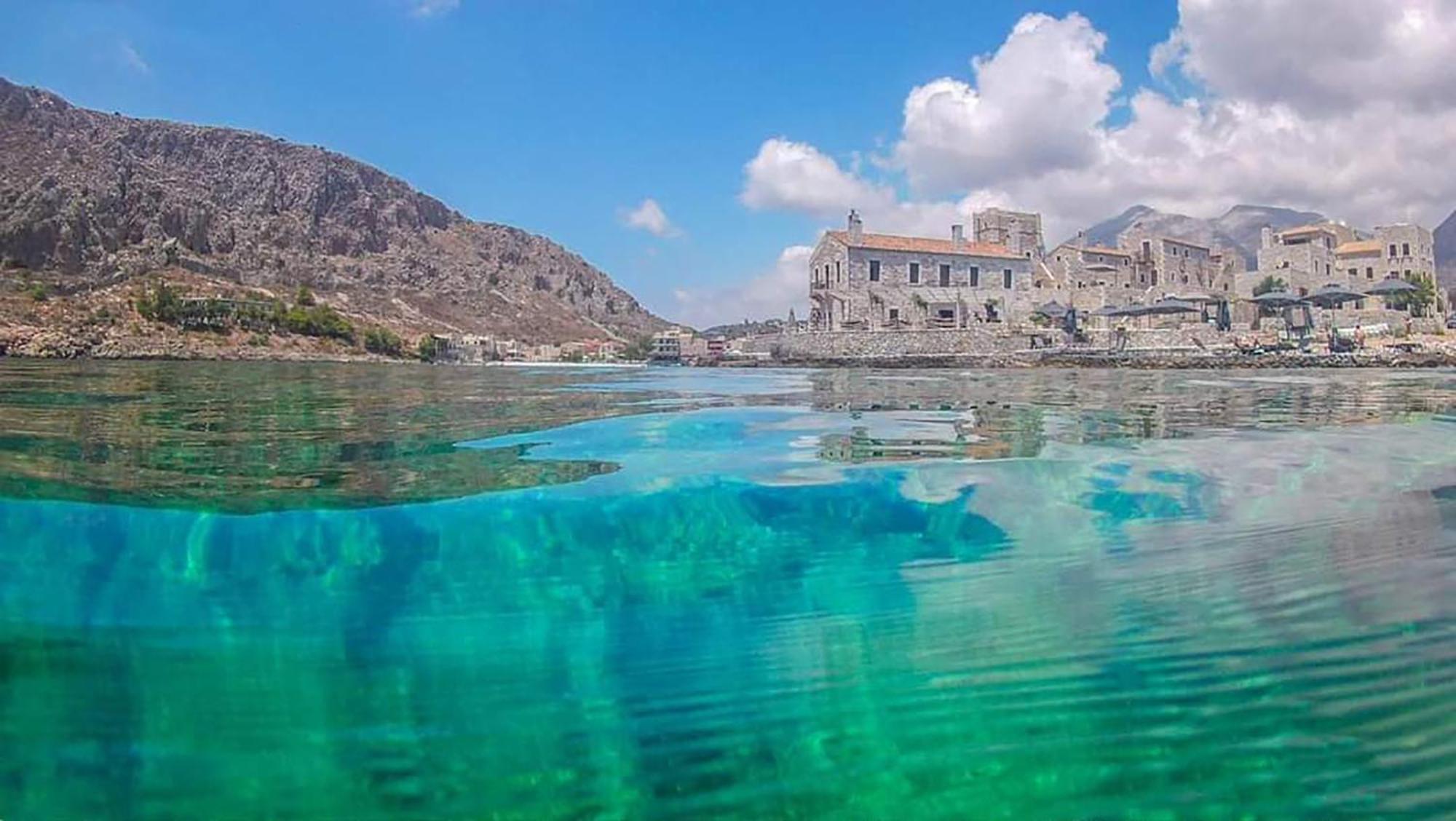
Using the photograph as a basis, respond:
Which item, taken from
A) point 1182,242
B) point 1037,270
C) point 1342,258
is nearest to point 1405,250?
point 1342,258

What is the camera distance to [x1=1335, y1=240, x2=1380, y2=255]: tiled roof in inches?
2913

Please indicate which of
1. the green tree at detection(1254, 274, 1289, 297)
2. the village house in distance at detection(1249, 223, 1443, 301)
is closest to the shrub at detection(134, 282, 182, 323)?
the green tree at detection(1254, 274, 1289, 297)

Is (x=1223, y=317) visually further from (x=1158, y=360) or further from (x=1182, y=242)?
(x=1182, y=242)

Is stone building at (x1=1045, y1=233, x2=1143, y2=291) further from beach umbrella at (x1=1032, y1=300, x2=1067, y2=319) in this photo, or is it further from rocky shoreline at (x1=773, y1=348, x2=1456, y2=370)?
rocky shoreline at (x1=773, y1=348, x2=1456, y2=370)

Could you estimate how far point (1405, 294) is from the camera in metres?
59.8

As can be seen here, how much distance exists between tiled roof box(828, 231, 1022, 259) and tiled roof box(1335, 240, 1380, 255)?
41.0 m

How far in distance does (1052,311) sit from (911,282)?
389 inches

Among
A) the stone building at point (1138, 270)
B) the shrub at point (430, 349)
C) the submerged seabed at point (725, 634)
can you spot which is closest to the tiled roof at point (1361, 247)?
the stone building at point (1138, 270)

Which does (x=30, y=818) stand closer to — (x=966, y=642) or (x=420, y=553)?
(x=420, y=553)

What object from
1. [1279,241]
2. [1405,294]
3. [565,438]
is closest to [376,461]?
[565,438]

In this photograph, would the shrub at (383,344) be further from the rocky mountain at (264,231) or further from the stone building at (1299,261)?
the stone building at (1299,261)

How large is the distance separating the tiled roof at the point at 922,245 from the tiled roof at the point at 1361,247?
4101 centimetres

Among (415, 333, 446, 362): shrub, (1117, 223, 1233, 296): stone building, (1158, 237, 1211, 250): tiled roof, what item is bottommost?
(415, 333, 446, 362): shrub

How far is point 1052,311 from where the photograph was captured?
181 feet
